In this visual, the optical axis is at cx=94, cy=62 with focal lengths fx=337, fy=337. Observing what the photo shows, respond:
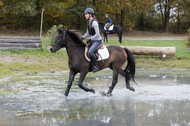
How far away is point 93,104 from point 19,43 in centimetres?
1315

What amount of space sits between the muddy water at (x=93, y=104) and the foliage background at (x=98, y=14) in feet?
89.8

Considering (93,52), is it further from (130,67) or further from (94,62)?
(130,67)

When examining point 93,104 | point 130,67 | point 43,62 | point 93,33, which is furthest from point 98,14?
point 93,104

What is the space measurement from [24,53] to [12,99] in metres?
10.5

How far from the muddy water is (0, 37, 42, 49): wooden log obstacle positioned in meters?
7.51

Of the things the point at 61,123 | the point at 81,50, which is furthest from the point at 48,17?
the point at 61,123

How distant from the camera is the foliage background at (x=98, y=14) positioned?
40188 millimetres

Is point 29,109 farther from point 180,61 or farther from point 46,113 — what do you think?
point 180,61

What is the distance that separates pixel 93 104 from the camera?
9227mm

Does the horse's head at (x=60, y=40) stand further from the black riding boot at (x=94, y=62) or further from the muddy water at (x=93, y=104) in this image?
the muddy water at (x=93, y=104)

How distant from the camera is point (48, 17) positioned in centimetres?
4459

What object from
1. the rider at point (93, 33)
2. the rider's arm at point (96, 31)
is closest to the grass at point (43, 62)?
the rider at point (93, 33)

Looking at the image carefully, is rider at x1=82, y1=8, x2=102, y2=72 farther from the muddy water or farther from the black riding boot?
the muddy water

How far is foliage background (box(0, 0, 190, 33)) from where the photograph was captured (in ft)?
132
